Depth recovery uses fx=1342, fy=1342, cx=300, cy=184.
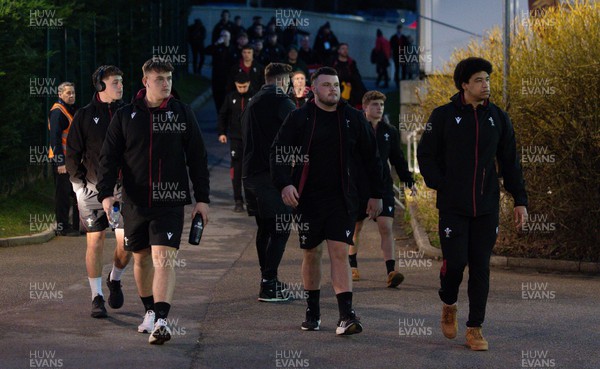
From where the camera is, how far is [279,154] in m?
9.66

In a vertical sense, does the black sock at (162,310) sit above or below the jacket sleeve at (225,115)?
below

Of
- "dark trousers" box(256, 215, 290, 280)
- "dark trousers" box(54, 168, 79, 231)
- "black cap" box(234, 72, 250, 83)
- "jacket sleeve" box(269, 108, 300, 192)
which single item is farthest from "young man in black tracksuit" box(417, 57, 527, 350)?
"black cap" box(234, 72, 250, 83)

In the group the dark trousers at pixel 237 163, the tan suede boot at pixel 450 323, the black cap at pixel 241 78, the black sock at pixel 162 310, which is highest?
the black cap at pixel 241 78

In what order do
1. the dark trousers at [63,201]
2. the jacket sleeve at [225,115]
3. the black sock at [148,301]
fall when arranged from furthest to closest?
1. the jacket sleeve at [225,115]
2. the dark trousers at [63,201]
3. the black sock at [148,301]

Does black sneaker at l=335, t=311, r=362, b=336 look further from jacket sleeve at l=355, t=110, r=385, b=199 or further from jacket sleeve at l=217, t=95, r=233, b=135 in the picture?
jacket sleeve at l=217, t=95, r=233, b=135

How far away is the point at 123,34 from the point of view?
2570 cm

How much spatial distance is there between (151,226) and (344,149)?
1495 millimetres

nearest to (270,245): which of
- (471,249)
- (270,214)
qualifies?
(270,214)

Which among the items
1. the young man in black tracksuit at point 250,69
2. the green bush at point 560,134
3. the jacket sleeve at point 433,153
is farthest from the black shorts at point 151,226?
the young man in black tracksuit at point 250,69

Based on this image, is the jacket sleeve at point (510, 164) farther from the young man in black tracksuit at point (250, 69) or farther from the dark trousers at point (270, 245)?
the young man in black tracksuit at point (250, 69)

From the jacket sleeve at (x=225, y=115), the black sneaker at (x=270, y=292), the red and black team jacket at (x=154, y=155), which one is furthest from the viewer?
the jacket sleeve at (x=225, y=115)

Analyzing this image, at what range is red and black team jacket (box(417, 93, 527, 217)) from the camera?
30.4 ft

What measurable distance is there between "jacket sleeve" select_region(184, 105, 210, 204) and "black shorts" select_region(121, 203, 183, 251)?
193 millimetres

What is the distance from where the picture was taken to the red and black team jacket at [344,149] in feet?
31.9
